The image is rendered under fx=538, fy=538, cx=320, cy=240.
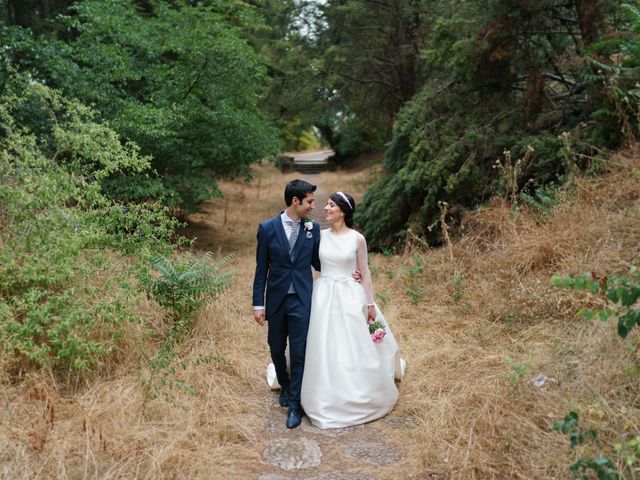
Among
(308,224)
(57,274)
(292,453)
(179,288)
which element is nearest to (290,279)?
(308,224)

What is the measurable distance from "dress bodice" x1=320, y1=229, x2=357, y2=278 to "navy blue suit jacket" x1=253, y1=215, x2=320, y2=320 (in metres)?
0.16

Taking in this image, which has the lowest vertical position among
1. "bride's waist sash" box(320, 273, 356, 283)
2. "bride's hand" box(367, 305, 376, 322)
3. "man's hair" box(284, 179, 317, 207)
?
"bride's hand" box(367, 305, 376, 322)

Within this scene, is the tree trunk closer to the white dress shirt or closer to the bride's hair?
the bride's hair

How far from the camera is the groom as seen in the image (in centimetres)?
411

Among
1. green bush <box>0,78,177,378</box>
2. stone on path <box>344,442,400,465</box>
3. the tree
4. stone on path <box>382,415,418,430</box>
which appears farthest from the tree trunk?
stone on path <box>344,442,400,465</box>

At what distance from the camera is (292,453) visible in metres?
3.72

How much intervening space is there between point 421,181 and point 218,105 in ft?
13.5

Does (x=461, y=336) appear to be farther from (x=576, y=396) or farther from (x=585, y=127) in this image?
(x=585, y=127)

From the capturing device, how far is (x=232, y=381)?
472 centimetres

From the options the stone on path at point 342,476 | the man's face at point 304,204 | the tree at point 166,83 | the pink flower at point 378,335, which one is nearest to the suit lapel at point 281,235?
the man's face at point 304,204

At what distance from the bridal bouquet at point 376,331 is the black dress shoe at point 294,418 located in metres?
0.83

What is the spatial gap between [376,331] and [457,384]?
79cm

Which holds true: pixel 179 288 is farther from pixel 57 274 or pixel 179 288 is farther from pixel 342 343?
pixel 342 343

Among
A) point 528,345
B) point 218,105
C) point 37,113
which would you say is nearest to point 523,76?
point 218,105
